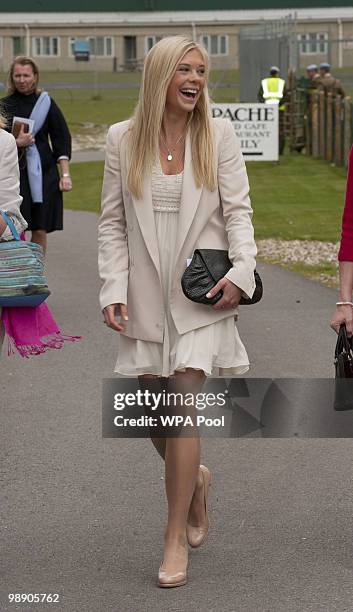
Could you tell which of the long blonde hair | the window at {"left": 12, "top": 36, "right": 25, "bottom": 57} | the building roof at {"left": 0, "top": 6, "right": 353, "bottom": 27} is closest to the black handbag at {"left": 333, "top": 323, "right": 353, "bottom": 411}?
the long blonde hair

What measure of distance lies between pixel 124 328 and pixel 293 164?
24107 mm

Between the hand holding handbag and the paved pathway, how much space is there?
0.94 metres

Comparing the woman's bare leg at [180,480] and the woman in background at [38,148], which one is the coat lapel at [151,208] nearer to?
the woman's bare leg at [180,480]

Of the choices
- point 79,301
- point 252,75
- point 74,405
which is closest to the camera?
point 74,405

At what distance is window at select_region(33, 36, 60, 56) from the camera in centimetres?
6444

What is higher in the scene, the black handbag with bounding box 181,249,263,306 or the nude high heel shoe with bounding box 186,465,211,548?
the black handbag with bounding box 181,249,263,306

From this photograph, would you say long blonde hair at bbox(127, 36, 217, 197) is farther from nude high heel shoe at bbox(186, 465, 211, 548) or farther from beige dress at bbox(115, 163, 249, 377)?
nude high heel shoe at bbox(186, 465, 211, 548)

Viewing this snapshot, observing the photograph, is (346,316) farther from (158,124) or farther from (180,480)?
(158,124)

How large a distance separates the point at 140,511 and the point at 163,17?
55.4 metres

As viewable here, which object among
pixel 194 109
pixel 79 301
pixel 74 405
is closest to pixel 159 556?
pixel 194 109

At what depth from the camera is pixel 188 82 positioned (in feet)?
17.7

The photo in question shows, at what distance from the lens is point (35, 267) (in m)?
5.79

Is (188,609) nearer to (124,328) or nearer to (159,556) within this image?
(159,556)

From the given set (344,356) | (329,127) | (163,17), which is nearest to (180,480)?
(344,356)
